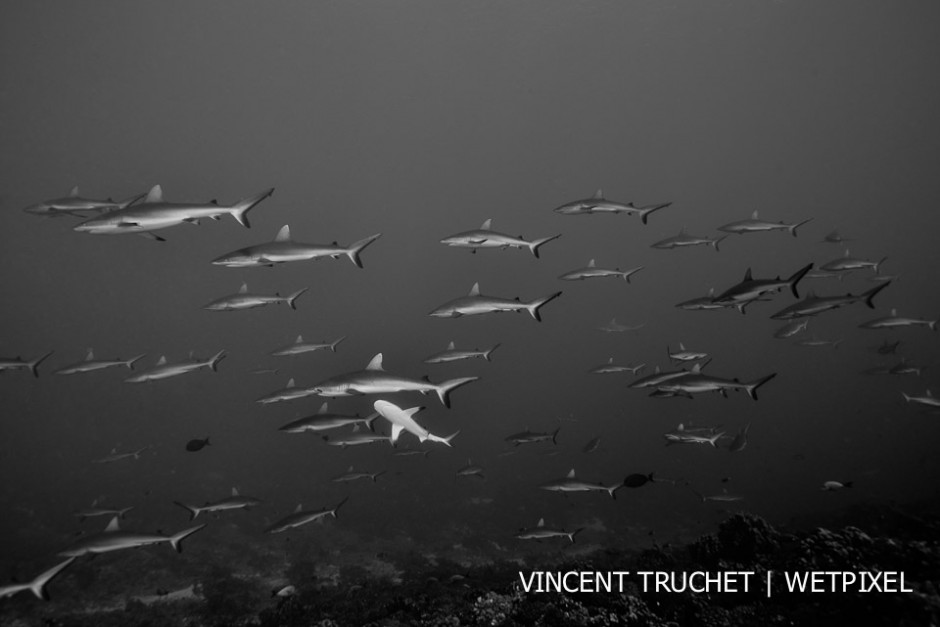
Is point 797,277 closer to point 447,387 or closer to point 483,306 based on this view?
point 483,306

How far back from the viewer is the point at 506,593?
7.29 m

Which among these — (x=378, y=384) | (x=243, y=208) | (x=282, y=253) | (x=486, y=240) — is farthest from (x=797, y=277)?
(x=243, y=208)

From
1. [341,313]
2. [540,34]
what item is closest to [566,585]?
[540,34]

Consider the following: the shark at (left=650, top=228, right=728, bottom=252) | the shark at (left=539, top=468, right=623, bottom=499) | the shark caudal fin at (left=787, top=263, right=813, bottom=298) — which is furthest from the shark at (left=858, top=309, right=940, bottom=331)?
the shark at (left=539, top=468, right=623, bottom=499)

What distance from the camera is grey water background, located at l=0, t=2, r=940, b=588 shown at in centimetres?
3069

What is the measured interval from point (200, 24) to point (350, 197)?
6777 cm

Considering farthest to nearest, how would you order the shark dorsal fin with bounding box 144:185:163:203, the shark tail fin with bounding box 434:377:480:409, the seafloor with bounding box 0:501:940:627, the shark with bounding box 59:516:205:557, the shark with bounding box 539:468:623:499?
the shark with bounding box 539:468:623:499, the shark dorsal fin with bounding box 144:185:163:203, the shark with bounding box 59:516:205:557, the shark tail fin with bounding box 434:377:480:409, the seafloor with bounding box 0:501:940:627

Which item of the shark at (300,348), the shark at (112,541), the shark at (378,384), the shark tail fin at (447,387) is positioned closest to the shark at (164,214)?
the shark at (378,384)

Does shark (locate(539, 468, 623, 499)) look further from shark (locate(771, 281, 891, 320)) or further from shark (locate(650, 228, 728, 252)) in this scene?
shark (locate(650, 228, 728, 252))

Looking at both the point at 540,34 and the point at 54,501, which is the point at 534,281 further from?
the point at 54,501

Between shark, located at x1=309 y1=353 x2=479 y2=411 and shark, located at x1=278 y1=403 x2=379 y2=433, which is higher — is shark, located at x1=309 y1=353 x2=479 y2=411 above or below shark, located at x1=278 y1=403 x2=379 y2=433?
above

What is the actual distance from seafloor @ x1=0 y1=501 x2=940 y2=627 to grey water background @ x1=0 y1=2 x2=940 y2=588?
4942 mm

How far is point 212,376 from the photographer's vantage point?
287 ft

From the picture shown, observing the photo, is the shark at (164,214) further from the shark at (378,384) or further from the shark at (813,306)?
the shark at (813,306)
